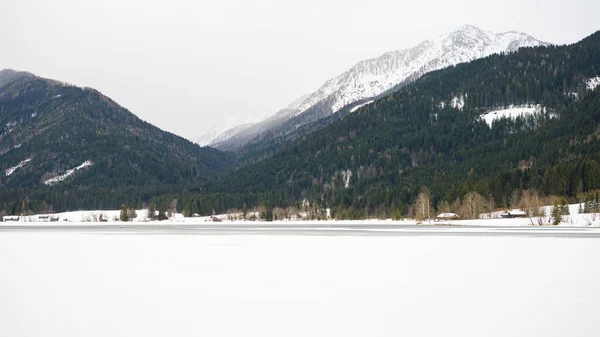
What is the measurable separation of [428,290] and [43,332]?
651 inches

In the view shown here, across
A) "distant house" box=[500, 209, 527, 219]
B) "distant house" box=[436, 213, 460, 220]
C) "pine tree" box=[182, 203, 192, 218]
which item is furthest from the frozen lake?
"pine tree" box=[182, 203, 192, 218]

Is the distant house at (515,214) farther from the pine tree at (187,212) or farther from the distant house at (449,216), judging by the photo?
the pine tree at (187,212)

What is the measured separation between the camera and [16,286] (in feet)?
Answer: 82.4

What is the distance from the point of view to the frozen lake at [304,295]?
16.9 m

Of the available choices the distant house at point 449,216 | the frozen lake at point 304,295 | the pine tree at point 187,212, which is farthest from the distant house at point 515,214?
the pine tree at point 187,212

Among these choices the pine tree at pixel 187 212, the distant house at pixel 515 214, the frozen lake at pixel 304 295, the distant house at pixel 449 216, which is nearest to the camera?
the frozen lake at pixel 304 295

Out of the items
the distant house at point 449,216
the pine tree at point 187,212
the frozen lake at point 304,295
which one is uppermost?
the pine tree at point 187,212

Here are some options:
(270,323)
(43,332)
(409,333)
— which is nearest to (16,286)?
(43,332)

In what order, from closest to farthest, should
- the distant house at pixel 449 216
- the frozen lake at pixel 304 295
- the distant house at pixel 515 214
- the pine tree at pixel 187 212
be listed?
the frozen lake at pixel 304 295
the distant house at pixel 515 214
the distant house at pixel 449 216
the pine tree at pixel 187 212

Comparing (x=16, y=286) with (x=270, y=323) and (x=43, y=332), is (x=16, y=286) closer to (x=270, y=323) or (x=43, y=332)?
(x=43, y=332)

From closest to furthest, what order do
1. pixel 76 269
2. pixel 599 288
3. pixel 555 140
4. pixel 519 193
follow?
pixel 599 288 → pixel 76 269 → pixel 519 193 → pixel 555 140

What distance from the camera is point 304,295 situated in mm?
22297

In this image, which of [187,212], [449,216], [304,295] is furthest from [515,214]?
[187,212]

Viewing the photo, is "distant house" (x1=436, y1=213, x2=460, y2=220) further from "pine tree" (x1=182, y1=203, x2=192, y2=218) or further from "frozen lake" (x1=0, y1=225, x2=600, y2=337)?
"pine tree" (x1=182, y1=203, x2=192, y2=218)
